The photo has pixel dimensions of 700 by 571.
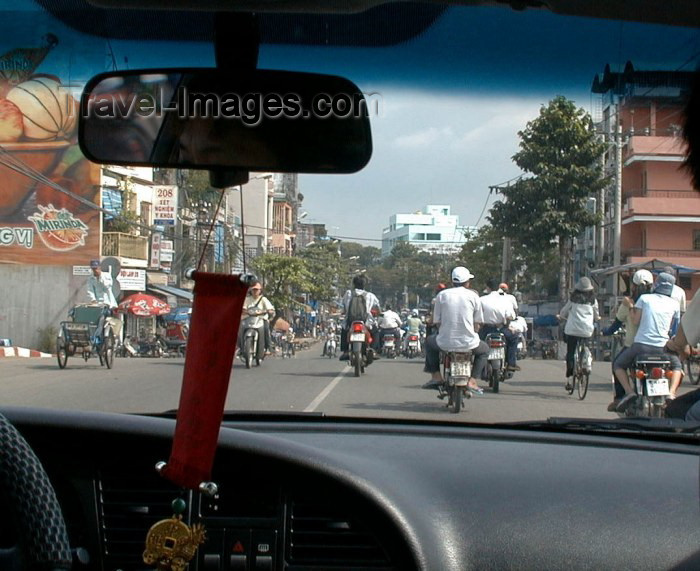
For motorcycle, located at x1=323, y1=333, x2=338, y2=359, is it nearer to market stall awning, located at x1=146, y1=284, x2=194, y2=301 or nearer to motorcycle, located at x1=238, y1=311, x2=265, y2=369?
motorcycle, located at x1=238, y1=311, x2=265, y2=369

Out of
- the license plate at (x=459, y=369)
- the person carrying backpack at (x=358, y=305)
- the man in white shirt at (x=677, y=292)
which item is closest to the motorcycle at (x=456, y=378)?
the license plate at (x=459, y=369)

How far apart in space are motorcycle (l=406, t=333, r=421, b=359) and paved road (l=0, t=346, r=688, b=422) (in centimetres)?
21

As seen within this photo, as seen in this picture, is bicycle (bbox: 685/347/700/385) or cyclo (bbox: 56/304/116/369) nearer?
cyclo (bbox: 56/304/116/369)

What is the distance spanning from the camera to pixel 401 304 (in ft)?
12.7

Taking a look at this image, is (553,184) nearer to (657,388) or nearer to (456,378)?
(657,388)

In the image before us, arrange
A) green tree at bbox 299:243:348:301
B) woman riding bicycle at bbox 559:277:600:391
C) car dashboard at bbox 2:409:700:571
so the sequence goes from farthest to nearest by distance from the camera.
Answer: green tree at bbox 299:243:348:301, woman riding bicycle at bbox 559:277:600:391, car dashboard at bbox 2:409:700:571

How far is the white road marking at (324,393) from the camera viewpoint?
12.2 ft

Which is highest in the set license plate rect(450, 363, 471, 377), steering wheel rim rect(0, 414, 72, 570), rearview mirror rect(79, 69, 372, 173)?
rearview mirror rect(79, 69, 372, 173)

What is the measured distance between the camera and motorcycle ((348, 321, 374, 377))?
3961 millimetres

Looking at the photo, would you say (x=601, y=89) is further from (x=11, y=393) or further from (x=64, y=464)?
(x=11, y=393)

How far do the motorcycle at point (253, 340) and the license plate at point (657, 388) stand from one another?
1.46m

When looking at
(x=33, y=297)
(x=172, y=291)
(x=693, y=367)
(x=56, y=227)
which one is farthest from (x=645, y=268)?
(x=33, y=297)

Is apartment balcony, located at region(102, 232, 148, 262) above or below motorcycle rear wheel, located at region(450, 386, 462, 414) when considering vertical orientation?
above

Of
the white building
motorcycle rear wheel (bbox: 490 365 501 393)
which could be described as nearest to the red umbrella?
the white building
